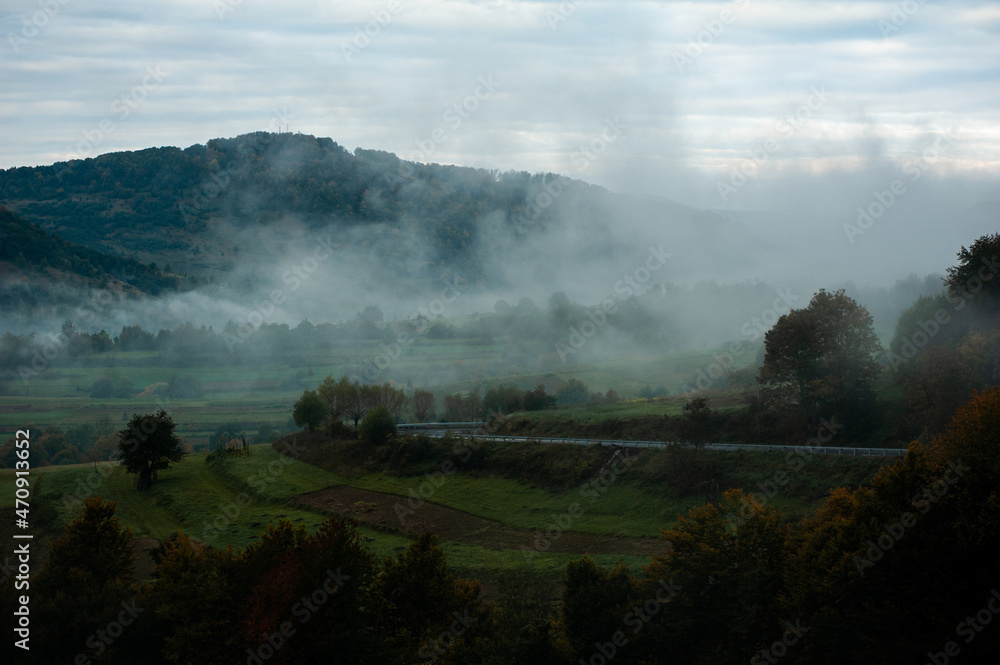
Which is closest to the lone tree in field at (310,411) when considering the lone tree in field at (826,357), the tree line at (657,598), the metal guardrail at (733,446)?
the metal guardrail at (733,446)

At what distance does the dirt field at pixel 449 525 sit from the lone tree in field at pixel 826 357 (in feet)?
61.7

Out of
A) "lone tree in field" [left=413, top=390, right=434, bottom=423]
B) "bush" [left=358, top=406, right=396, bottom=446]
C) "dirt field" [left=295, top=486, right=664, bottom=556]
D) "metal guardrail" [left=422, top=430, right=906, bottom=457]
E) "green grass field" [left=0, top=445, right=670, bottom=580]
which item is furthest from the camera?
"lone tree in field" [left=413, top=390, right=434, bottom=423]

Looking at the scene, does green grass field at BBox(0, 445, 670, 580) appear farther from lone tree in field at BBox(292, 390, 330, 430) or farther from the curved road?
lone tree in field at BBox(292, 390, 330, 430)

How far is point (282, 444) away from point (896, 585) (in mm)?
62300

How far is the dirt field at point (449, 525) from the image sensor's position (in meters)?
39.8

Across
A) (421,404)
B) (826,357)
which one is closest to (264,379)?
(421,404)

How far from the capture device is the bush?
223 ft

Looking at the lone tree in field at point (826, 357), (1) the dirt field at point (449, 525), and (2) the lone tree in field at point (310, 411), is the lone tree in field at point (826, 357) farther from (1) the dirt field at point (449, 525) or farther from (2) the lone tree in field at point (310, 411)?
(2) the lone tree in field at point (310, 411)

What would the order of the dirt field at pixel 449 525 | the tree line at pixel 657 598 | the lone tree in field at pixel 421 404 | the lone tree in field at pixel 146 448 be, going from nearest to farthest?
1. the tree line at pixel 657 598
2. the dirt field at pixel 449 525
3. the lone tree in field at pixel 146 448
4. the lone tree in field at pixel 421 404

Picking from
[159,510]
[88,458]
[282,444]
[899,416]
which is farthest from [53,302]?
[899,416]

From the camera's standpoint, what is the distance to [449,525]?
47.5 meters

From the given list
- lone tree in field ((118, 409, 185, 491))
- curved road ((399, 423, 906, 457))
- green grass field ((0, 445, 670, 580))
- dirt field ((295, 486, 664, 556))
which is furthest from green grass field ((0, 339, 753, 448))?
dirt field ((295, 486, 664, 556))

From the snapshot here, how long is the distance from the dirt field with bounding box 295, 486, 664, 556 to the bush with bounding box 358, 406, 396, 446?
1002 cm

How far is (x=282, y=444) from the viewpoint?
72.2 m
